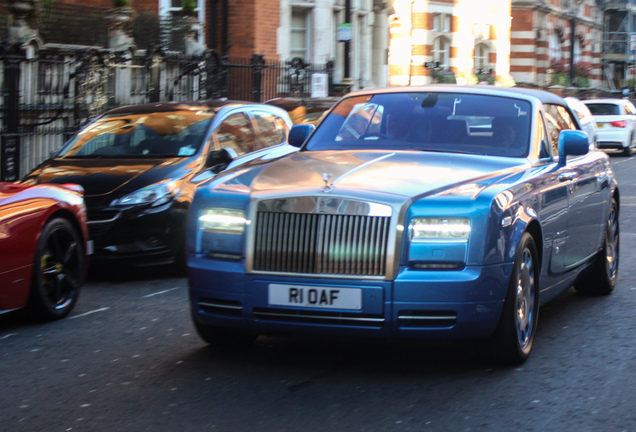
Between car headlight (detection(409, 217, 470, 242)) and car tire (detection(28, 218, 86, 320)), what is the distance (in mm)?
2958

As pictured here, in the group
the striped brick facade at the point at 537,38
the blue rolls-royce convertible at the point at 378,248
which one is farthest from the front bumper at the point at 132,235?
the striped brick facade at the point at 537,38

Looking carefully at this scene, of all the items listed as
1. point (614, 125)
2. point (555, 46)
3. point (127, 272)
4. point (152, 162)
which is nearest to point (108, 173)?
point (152, 162)

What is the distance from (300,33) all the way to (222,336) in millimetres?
21796

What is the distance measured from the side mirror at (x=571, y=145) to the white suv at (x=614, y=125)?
2430 centimetres

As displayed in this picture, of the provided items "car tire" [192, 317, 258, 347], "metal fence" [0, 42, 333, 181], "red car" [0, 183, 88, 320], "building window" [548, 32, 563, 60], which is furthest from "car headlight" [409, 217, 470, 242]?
"building window" [548, 32, 563, 60]

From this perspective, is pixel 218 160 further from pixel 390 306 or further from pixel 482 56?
pixel 482 56

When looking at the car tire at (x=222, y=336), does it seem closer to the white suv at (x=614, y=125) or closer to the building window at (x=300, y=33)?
the building window at (x=300, y=33)

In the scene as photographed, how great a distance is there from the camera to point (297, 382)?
529 centimetres

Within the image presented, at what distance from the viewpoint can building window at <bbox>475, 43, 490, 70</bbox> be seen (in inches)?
1880

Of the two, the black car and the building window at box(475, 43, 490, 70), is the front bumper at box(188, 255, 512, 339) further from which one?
the building window at box(475, 43, 490, 70)

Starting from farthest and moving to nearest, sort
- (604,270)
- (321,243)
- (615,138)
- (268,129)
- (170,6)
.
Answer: (615,138) → (170,6) → (268,129) → (604,270) → (321,243)

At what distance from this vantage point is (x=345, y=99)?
7316 mm

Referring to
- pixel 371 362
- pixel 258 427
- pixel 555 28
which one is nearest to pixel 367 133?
pixel 371 362

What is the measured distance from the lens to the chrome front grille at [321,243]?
5.16 metres
